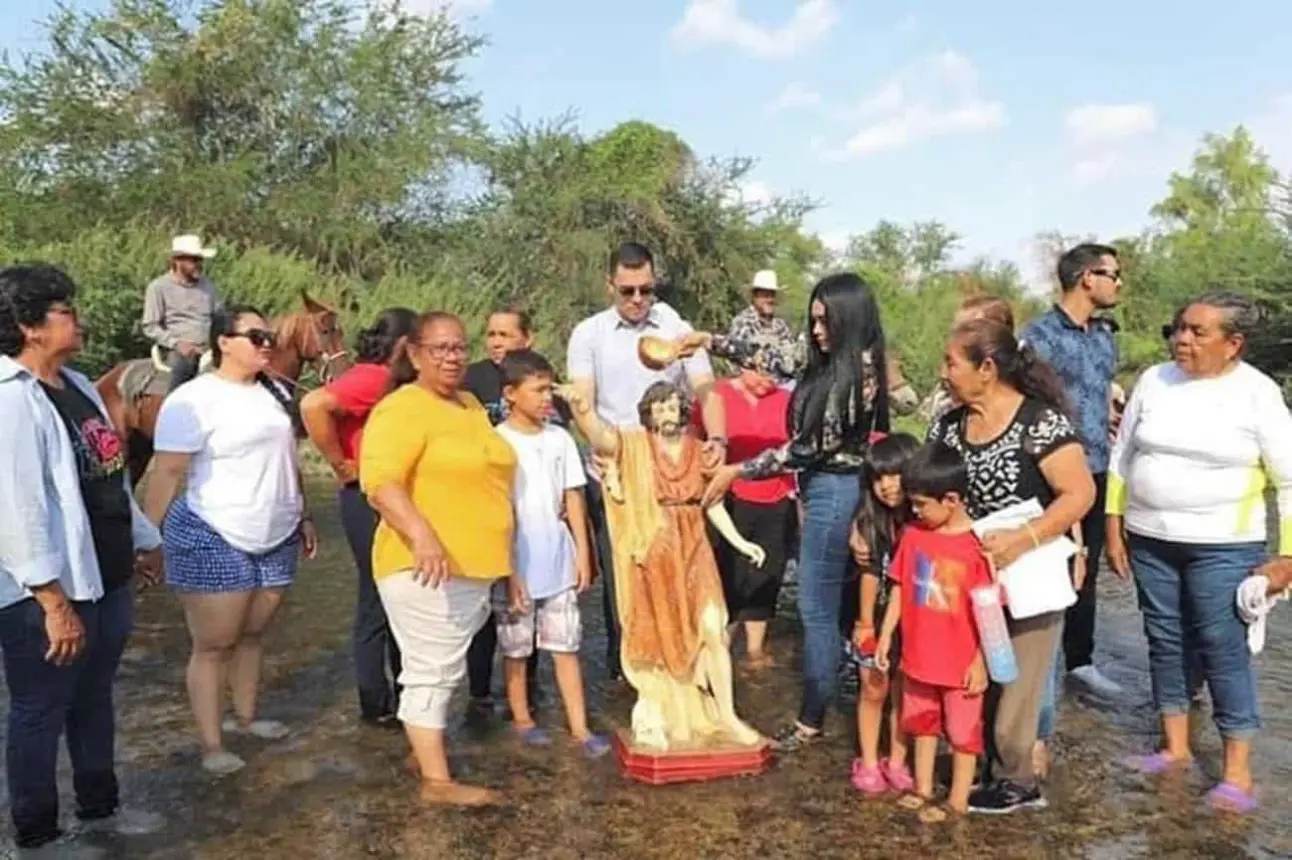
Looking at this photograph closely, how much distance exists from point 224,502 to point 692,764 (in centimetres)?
214

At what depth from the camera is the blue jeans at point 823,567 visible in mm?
5055

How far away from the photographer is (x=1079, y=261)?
589cm

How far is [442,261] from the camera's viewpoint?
2488 centimetres

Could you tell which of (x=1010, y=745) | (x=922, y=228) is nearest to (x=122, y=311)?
(x=1010, y=745)

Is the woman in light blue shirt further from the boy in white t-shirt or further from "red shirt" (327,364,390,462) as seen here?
the boy in white t-shirt

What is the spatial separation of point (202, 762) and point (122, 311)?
12.8m

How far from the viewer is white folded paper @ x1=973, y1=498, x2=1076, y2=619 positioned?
4.27m

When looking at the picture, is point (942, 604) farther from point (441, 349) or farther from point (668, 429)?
point (441, 349)

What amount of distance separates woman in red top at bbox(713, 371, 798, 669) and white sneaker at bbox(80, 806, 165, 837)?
3061mm

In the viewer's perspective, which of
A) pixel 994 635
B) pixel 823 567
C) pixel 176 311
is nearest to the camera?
pixel 994 635

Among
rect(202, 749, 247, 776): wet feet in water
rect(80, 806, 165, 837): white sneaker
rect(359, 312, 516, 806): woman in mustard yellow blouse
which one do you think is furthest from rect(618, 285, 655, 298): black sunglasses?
rect(80, 806, 165, 837): white sneaker

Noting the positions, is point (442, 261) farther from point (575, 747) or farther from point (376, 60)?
point (575, 747)

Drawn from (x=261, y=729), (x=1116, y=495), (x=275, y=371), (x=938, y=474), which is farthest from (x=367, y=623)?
Result: (x=1116, y=495)

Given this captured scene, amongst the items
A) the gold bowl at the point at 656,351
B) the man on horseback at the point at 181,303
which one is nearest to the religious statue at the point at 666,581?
the gold bowl at the point at 656,351
